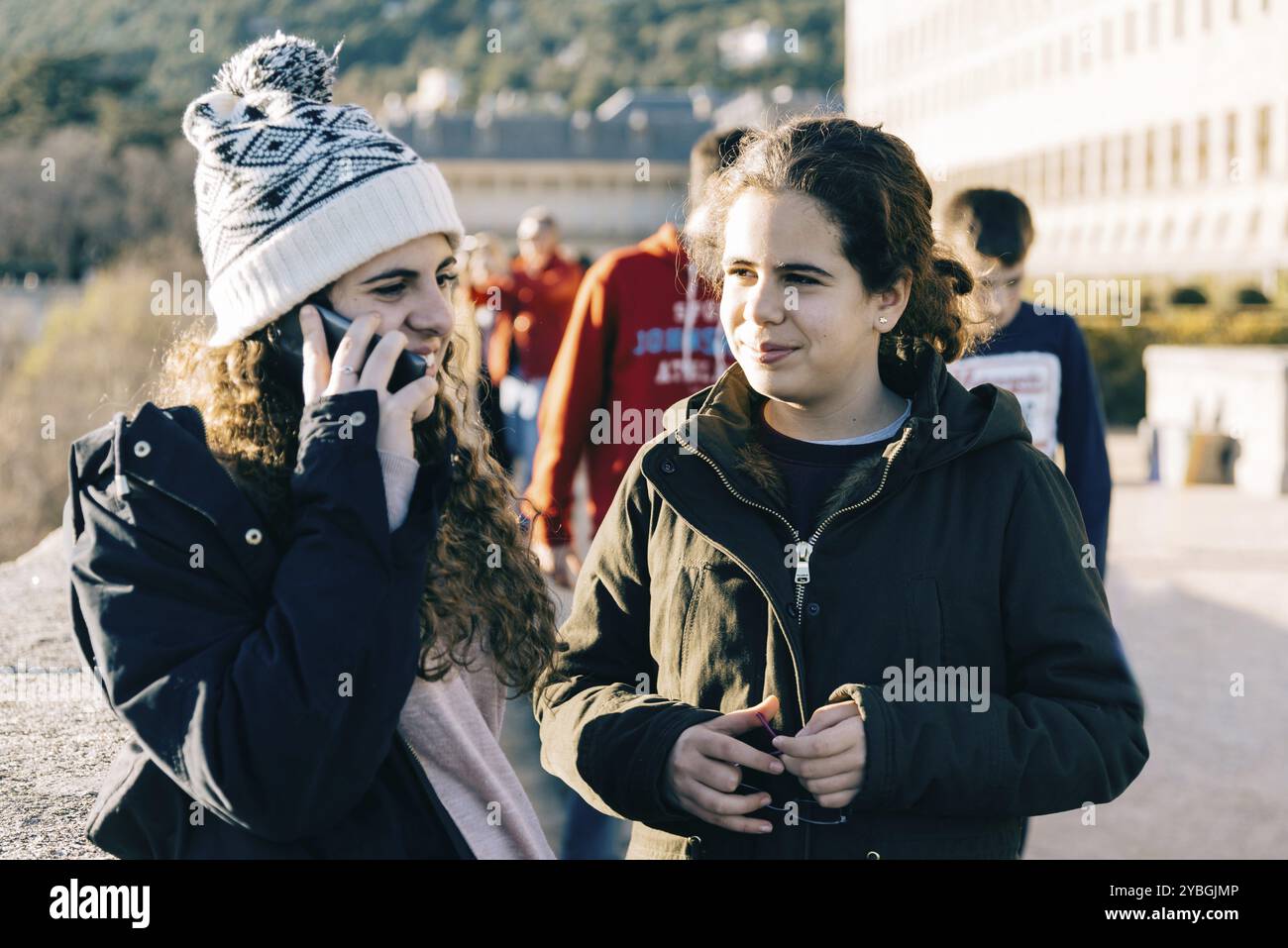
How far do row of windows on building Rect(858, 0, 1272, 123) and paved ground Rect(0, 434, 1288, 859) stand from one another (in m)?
29.1

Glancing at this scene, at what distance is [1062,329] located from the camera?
484cm

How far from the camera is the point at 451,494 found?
8.56 feet

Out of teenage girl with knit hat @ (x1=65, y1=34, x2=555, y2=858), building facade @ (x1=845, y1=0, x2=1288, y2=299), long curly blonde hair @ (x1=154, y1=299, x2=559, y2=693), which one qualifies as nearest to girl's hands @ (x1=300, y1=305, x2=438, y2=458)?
teenage girl with knit hat @ (x1=65, y1=34, x2=555, y2=858)

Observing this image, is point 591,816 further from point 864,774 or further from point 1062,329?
point 864,774

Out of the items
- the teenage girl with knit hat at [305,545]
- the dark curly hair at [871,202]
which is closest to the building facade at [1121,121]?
the dark curly hair at [871,202]

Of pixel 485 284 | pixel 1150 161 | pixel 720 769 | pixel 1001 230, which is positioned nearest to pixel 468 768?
pixel 720 769

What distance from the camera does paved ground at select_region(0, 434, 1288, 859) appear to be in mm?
2662

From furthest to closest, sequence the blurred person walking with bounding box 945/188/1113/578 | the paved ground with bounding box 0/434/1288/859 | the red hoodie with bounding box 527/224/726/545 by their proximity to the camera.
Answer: the red hoodie with bounding box 527/224/726/545 < the blurred person walking with bounding box 945/188/1113/578 < the paved ground with bounding box 0/434/1288/859

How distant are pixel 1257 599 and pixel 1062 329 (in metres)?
6.23

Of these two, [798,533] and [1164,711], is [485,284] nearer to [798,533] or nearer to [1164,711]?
[1164,711]

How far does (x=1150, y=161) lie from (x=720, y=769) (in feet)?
166

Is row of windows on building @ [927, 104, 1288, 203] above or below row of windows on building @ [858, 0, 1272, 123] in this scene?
below

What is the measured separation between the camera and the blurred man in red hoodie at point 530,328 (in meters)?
11.3

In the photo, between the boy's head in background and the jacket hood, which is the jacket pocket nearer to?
the jacket hood
